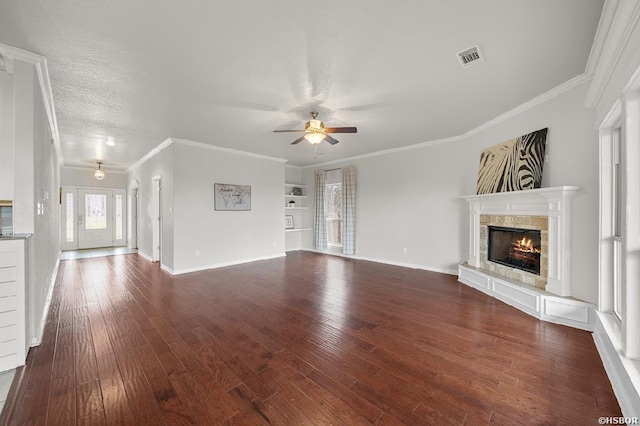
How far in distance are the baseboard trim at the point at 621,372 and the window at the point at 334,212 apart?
5.48 m

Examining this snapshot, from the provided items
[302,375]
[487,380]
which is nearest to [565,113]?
[487,380]

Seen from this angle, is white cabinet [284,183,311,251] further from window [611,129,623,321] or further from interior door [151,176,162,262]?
window [611,129,623,321]

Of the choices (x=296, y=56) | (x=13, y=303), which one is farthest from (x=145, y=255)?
(x=296, y=56)

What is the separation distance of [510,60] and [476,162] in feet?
7.63

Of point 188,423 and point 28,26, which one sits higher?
point 28,26

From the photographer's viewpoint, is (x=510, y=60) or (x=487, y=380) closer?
(x=487, y=380)

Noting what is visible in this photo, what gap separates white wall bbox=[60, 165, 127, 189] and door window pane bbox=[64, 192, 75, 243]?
0.39 metres

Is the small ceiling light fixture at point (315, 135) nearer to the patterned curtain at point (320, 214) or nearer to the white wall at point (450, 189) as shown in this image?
the white wall at point (450, 189)

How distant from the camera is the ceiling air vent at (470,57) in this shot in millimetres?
2227

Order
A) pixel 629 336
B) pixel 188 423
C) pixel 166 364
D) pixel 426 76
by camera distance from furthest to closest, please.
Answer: pixel 426 76, pixel 166 364, pixel 629 336, pixel 188 423

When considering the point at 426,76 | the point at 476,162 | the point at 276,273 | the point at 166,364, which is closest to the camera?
the point at 166,364

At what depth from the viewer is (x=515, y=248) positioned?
12.0ft

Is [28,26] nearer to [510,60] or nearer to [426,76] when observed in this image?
[426,76]

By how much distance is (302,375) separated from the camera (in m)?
1.95
